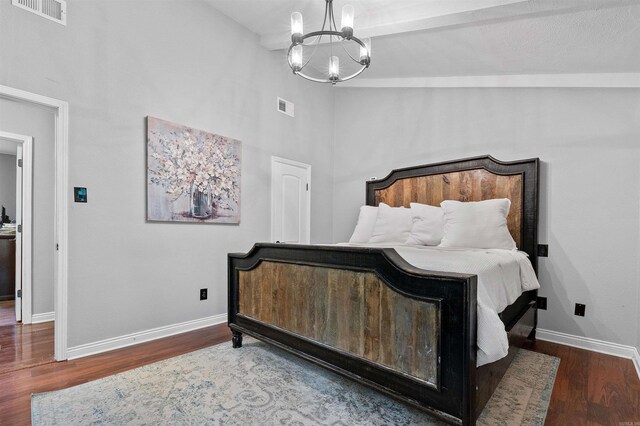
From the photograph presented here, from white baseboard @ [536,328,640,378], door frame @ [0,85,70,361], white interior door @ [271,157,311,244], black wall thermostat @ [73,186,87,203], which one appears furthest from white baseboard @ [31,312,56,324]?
white baseboard @ [536,328,640,378]

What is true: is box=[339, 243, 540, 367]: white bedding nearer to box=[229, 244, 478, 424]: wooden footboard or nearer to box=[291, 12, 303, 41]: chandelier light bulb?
box=[229, 244, 478, 424]: wooden footboard

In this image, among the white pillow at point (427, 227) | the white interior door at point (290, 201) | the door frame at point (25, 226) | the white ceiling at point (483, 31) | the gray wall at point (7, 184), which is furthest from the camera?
the gray wall at point (7, 184)

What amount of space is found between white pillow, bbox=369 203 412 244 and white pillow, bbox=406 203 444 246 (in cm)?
12

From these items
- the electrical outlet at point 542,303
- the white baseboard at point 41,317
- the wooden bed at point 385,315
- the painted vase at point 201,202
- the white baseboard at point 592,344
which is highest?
the painted vase at point 201,202

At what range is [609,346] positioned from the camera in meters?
2.68

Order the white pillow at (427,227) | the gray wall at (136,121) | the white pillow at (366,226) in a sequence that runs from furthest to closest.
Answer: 1. the white pillow at (366,226)
2. the white pillow at (427,227)
3. the gray wall at (136,121)

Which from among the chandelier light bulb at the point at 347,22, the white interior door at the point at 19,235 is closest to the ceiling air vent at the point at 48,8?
the white interior door at the point at 19,235

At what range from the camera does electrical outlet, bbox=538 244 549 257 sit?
2986 mm

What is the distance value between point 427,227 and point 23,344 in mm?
3717

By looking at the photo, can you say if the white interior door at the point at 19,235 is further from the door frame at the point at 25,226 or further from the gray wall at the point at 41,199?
the gray wall at the point at 41,199

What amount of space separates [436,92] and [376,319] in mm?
3055

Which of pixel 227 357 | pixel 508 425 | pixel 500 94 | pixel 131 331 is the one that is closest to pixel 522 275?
pixel 508 425

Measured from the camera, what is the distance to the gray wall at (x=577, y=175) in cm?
265

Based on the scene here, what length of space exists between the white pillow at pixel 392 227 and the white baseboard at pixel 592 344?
151 cm
